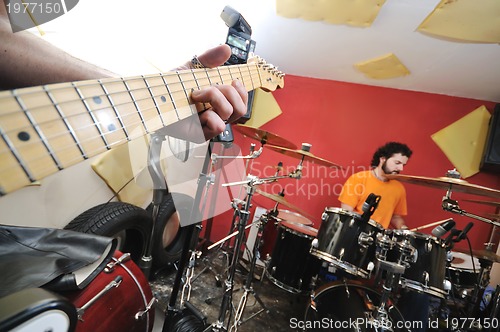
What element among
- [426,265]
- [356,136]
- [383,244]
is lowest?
[426,265]

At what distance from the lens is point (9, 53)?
636 millimetres

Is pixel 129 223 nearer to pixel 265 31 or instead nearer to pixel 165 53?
pixel 165 53

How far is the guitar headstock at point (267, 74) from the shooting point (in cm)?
131

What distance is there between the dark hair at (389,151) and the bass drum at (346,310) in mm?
1618

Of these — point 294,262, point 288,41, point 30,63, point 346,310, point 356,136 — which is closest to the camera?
point 30,63

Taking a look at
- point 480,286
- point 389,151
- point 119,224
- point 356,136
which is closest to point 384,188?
point 389,151

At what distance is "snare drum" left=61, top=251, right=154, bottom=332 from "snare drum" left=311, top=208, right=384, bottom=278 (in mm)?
1335

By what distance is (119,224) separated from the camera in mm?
1666

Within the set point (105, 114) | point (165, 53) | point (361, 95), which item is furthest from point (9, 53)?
point (361, 95)

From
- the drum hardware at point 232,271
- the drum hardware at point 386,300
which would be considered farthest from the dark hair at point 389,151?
the drum hardware at point 232,271

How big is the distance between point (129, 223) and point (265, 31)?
2285 millimetres

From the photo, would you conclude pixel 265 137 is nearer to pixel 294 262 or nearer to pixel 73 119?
pixel 294 262

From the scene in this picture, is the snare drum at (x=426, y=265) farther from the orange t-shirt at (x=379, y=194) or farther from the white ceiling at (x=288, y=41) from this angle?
the white ceiling at (x=288, y=41)

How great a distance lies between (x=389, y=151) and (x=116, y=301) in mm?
2980
